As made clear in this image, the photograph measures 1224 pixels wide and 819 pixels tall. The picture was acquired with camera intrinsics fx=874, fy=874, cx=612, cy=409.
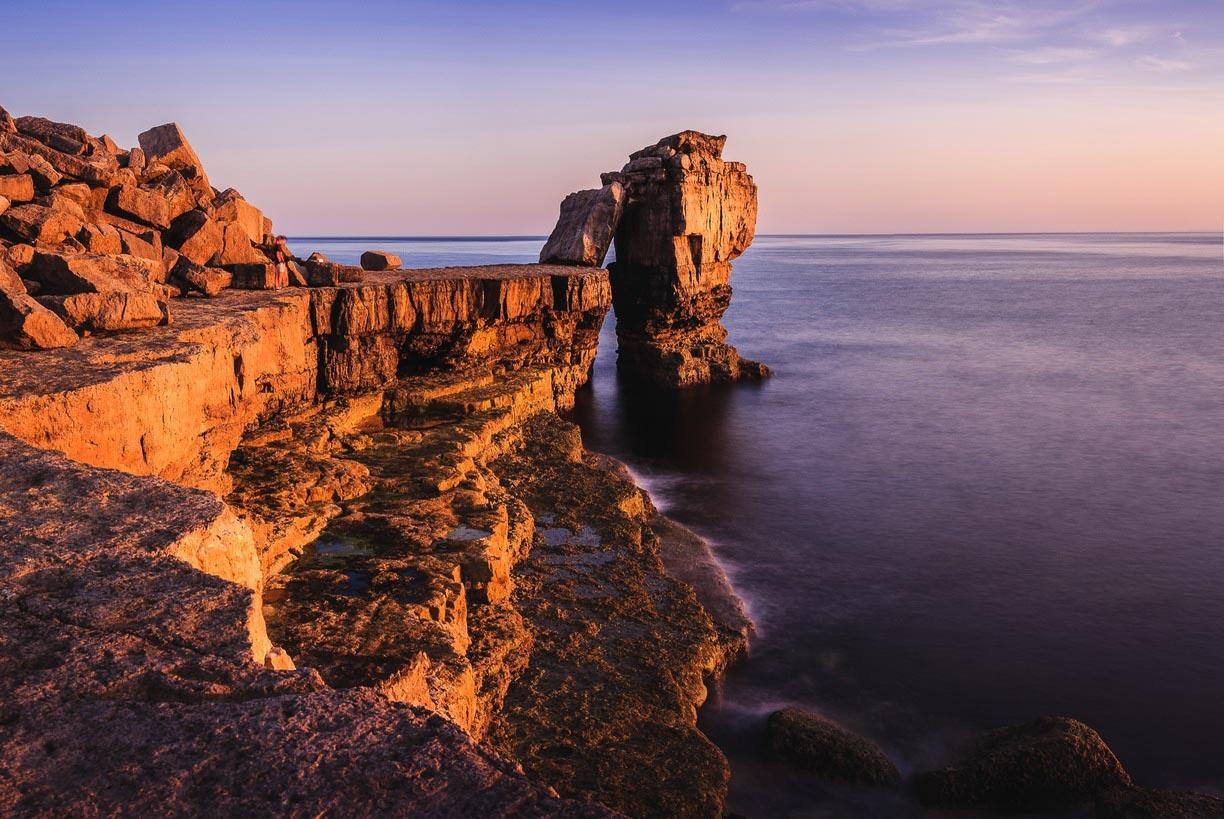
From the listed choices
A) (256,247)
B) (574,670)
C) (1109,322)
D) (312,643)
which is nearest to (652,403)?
(256,247)

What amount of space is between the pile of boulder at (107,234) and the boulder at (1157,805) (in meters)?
16.6

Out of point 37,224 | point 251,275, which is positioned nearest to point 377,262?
point 251,275

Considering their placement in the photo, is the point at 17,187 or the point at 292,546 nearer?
the point at 292,546

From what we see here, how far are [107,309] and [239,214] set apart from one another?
1154 centimetres

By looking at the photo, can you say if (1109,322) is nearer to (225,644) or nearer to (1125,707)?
(1125,707)

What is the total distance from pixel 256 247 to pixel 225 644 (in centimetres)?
2164

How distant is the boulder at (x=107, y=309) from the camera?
1298cm

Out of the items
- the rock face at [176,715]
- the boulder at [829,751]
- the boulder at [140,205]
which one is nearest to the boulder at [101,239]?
the boulder at [140,205]

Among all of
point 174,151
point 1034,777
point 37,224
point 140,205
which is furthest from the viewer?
point 174,151

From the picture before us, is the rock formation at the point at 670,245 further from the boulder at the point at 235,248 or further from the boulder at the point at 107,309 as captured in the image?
the boulder at the point at 107,309

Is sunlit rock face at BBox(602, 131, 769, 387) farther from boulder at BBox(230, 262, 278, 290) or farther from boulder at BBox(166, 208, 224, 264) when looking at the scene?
boulder at BBox(166, 208, 224, 264)

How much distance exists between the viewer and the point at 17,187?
17.2 metres

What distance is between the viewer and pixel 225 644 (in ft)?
17.1

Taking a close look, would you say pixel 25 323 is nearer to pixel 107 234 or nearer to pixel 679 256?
pixel 107 234
